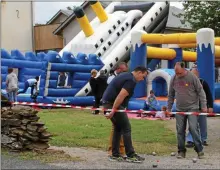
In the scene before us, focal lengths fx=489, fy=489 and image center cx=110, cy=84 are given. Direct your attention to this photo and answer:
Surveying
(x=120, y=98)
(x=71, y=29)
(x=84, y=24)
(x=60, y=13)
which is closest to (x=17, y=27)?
(x=71, y=29)

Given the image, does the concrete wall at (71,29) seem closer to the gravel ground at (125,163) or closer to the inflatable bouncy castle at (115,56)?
the inflatable bouncy castle at (115,56)

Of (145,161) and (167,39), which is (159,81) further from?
(145,161)

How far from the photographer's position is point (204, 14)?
29.9m

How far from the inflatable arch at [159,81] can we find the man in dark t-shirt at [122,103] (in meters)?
9.22

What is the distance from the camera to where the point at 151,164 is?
25.3 feet

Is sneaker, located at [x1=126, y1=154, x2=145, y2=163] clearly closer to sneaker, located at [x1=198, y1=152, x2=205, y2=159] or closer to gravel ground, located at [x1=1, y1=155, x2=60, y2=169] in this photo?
sneaker, located at [x1=198, y1=152, x2=205, y2=159]

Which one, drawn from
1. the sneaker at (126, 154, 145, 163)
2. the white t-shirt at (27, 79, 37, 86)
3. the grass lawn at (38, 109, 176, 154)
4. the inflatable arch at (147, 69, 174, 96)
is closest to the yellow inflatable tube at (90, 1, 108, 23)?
the white t-shirt at (27, 79, 37, 86)

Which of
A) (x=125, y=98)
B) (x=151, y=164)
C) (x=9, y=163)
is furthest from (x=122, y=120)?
(x=9, y=163)

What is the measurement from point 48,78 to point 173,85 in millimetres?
10363

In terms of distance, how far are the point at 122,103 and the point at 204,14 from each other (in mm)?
23061

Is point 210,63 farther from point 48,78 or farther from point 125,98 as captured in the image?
point 125,98

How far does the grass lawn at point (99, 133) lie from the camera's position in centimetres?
966

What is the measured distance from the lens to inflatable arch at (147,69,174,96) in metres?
17.5

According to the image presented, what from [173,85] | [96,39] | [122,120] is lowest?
[122,120]
